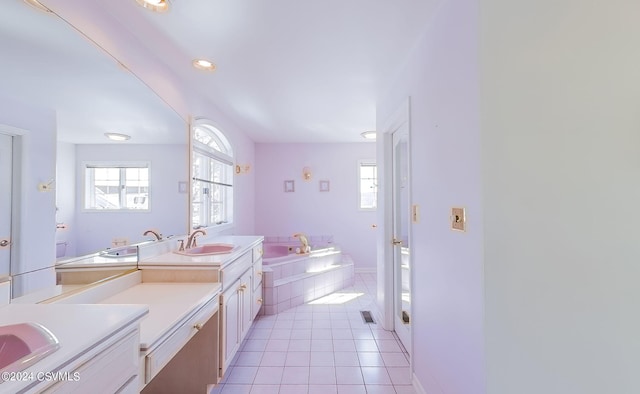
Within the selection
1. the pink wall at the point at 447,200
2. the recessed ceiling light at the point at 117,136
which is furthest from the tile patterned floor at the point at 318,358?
the recessed ceiling light at the point at 117,136

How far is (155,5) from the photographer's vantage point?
4.63ft

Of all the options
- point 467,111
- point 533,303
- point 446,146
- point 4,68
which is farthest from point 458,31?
point 4,68

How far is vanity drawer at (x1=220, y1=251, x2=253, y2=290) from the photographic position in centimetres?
179

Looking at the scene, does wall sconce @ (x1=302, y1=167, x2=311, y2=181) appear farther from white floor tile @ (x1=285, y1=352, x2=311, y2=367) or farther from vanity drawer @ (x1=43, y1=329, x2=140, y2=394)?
vanity drawer @ (x1=43, y1=329, x2=140, y2=394)

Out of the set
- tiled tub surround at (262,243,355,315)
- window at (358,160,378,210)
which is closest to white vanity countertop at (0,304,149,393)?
tiled tub surround at (262,243,355,315)

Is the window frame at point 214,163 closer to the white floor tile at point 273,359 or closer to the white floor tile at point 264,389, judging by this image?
the white floor tile at point 273,359

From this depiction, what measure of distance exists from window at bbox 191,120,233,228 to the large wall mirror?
461mm

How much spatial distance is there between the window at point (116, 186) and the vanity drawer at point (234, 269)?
0.71m

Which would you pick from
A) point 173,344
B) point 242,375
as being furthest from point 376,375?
point 173,344

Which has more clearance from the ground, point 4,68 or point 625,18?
point 625,18

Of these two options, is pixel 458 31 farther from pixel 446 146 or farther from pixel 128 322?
pixel 128 322

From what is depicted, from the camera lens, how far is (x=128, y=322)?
868 millimetres

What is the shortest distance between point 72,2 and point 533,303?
2.46 metres

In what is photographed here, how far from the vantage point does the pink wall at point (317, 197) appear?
483 cm
